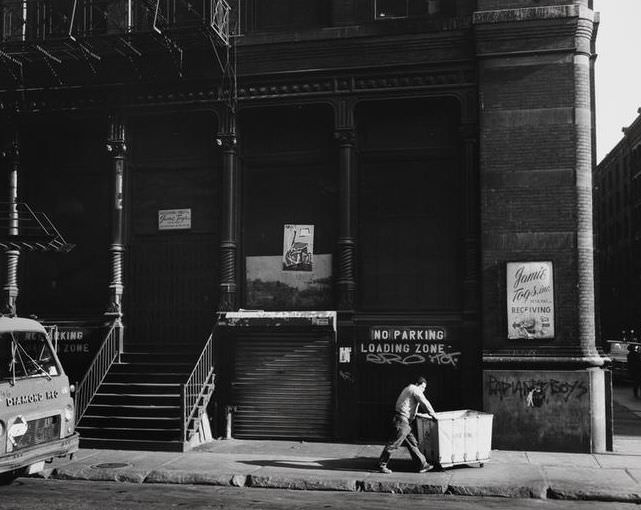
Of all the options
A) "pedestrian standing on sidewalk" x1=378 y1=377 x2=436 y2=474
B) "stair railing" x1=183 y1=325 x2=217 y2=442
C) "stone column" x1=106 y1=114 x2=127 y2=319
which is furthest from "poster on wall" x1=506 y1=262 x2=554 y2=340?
"stone column" x1=106 y1=114 x2=127 y2=319

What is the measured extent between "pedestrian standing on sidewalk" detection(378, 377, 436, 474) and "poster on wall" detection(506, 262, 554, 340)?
3.04 metres

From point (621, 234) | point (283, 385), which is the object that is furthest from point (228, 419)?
point (621, 234)

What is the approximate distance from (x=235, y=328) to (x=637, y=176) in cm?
4814

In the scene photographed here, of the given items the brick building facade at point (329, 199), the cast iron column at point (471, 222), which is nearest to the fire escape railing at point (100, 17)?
the brick building facade at point (329, 199)

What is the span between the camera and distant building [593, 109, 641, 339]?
57156mm

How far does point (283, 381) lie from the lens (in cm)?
1570

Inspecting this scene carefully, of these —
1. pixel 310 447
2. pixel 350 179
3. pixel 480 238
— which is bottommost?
pixel 310 447

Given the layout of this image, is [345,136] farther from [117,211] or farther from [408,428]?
[408,428]

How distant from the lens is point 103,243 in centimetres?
1738

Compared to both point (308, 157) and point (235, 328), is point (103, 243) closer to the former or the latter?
point (235, 328)

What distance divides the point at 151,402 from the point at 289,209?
4.94m

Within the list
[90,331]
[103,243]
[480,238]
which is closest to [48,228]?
[103,243]

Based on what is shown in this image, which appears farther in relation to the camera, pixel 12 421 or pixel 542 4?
pixel 542 4

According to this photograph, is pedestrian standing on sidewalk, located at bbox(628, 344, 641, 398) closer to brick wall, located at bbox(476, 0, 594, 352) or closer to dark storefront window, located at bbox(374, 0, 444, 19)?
→ brick wall, located at bbox(476, 0, 594, 352)
